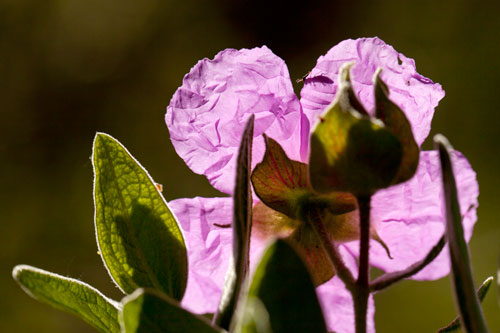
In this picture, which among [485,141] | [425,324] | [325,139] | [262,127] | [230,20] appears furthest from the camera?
[230,20]

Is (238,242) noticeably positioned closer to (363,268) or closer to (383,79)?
(363,268)

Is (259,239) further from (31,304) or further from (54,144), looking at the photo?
(54,144)

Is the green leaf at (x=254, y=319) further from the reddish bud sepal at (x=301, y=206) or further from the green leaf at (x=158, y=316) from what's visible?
the reddish bud sepal at (x=301, y=206)

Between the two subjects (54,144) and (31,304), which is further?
(54,144)

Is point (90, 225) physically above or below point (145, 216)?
below

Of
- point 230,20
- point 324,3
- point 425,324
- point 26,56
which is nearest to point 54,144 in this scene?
point 26,56

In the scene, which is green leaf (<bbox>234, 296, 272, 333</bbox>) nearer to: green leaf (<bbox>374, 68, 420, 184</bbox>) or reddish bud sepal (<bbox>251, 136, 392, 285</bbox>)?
green leaf (<bbox>374, 68, 420, 184</bbox>)
